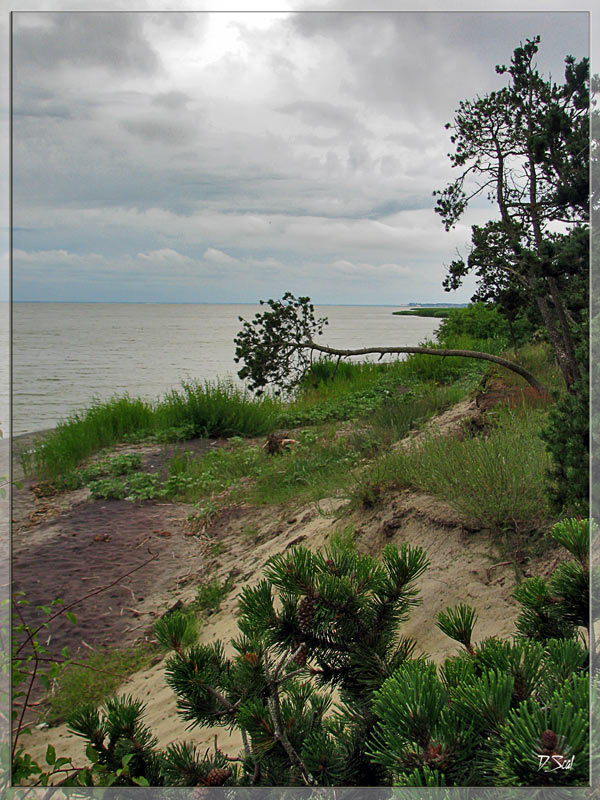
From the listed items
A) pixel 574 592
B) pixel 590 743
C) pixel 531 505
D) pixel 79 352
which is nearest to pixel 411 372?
pixel 79 352

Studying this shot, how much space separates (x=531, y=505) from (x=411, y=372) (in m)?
3.07

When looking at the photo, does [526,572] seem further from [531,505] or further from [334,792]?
[334,792]

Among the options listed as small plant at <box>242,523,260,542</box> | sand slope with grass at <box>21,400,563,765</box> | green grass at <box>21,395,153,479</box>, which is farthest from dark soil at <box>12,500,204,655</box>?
green grass at <box>21,395,153,479</box>

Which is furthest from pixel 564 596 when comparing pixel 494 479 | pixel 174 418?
pixel 174 418

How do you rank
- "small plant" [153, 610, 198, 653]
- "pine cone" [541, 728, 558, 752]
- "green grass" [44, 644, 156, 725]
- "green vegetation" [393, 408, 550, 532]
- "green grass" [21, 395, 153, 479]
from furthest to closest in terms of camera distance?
"green grass" [21, 395, 153, 479] → "green vegetation" [393, 408, 550, 532] → "green grass" [44, 644, 156, 725] → "small plant" [153, 610, 198, 653] → "pine cone" [541, 728, 558, 752]

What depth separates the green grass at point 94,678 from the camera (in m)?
1.58

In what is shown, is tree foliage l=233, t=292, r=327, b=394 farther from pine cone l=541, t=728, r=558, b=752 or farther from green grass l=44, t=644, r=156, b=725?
pine cone l=541, t=728, r=558, b=752

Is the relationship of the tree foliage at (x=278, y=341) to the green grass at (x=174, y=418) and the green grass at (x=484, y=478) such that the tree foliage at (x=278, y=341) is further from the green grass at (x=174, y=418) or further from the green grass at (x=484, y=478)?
the green grass at (x=174, y=418)

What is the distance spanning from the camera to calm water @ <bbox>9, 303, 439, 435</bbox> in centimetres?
249

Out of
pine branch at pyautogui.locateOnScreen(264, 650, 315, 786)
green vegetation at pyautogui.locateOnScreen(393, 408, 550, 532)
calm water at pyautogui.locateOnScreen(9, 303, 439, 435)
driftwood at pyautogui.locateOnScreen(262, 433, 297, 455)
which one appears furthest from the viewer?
driftwood at pyautogui.locateOnScreen(262, 433, 297, 455)

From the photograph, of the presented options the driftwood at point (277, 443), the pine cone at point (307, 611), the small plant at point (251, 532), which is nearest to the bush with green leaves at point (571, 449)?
the pine cone at point (307, 611)

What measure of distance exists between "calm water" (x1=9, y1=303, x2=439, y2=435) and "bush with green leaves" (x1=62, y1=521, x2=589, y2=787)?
5.23 feet

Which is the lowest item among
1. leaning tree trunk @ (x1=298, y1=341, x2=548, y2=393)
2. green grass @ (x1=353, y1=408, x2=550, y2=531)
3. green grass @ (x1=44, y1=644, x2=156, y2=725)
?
green grass @ (x1=44, y1=644, x2=156, y2=725)

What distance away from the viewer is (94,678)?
1.71 metres
